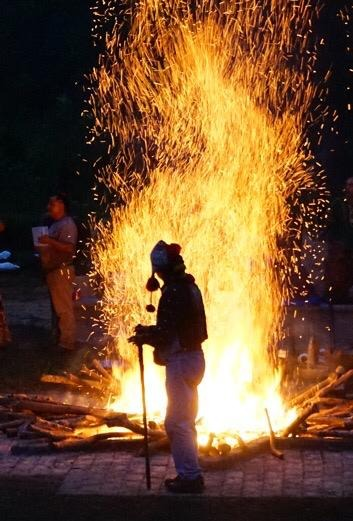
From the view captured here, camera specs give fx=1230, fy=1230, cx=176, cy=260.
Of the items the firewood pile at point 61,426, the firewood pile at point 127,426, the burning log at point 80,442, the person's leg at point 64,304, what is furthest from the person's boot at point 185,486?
the person's leg at point 64,304

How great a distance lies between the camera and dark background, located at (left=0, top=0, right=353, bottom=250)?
26314mm

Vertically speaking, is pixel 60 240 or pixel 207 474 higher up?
pixel 60 240

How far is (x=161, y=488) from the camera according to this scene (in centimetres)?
912

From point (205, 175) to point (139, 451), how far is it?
4.32 m

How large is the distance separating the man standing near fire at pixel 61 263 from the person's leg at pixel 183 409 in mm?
5536

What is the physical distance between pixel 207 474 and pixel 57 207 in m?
5.69

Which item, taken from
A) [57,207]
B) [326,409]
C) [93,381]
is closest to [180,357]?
[326,409]

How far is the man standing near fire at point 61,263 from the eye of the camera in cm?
1444

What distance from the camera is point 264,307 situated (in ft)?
44.5

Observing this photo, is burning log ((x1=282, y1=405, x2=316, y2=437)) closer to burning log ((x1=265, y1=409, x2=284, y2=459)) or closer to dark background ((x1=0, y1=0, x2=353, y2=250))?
burning log ((x1=265, y1=409, x2=284, y2=459))

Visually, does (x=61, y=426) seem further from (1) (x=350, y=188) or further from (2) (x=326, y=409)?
(1) (x=350, y=188)

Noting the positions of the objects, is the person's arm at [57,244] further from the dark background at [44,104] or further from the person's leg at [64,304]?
the dark background at [44,104]

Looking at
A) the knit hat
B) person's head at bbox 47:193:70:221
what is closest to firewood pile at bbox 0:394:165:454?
the knit hat

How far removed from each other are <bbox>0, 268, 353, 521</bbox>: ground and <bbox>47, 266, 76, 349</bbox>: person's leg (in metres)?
3.98
